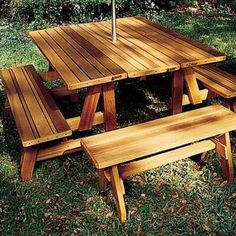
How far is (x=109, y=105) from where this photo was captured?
3.60 m

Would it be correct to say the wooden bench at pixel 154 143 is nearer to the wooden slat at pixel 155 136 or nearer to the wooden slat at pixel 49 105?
the wooden slat at pixel 155 136

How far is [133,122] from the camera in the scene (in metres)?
4.40

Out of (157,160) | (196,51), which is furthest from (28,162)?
(196,51)

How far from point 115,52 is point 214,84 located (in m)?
1.01

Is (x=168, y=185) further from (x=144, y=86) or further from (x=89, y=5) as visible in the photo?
(x=89, y=5)

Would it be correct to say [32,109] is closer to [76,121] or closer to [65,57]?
[76,121]

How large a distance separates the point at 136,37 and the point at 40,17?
422 cm

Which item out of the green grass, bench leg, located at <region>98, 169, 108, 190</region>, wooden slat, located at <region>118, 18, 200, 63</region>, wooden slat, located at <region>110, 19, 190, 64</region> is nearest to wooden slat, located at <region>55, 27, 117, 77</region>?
wooden slat, located at <region>110, 19, 190, 64</region>

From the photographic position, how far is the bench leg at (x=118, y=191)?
2.92 meters

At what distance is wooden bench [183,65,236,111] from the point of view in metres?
3.74

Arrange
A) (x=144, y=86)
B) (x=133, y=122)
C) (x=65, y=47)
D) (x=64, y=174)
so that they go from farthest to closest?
(x=144, y=86), (x=133, y=122), (x=65, y=47), (x=64, y=174)

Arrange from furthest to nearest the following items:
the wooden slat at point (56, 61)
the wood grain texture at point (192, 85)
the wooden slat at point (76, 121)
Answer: the wood grain texture at point (192, 85) < the wooden slat at point (76, 121) < the wooden slat at point (56, 61)

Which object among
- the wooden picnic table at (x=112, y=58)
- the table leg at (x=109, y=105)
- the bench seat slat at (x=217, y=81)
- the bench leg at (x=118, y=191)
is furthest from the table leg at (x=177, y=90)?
the bench leg at (x=118, y=191)

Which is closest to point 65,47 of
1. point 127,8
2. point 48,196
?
point 48,196
